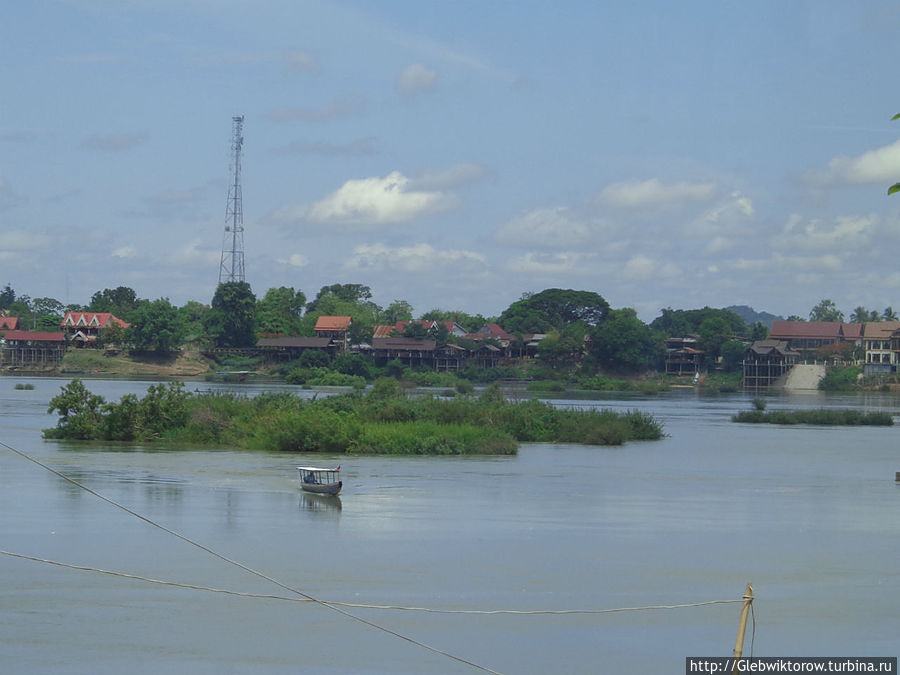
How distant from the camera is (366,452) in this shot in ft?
123

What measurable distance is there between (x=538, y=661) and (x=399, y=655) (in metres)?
1.76

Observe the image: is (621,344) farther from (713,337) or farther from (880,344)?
(880,344)

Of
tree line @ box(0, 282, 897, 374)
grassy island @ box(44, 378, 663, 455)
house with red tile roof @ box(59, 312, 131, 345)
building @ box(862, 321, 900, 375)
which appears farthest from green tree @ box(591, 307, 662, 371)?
grassy island @ box(44, 378, 663, 455)

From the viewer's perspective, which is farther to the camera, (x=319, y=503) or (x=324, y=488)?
(x=324, y=488)

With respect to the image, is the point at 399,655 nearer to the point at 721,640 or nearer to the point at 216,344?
the point at 721,640

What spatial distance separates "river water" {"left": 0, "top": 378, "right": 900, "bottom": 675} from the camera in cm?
1369

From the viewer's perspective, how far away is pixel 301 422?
37438 millimetres

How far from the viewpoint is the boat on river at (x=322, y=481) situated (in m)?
25.4

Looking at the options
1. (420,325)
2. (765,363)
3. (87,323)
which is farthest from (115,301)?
(765,363)

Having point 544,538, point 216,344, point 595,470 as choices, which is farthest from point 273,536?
point 216,344

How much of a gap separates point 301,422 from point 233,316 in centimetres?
9276

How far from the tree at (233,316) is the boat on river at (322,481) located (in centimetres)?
10359

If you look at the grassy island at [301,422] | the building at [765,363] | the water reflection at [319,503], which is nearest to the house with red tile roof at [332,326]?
the building at [765,363]

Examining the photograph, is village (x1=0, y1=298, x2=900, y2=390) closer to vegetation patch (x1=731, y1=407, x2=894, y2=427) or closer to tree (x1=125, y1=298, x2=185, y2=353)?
tree (x1=125, y1=298, x2=185, y2=353)
